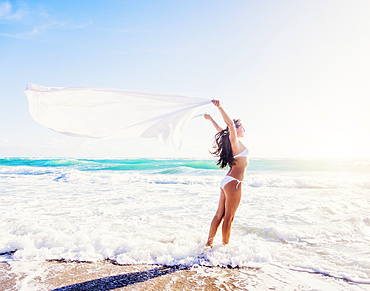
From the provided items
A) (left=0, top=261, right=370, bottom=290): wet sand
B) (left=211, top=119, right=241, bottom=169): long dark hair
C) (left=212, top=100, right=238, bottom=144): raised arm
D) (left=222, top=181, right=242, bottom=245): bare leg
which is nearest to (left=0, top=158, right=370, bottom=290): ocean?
(left=0, top=261, right=370, bottom=290): wet sand

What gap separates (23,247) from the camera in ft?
13.1

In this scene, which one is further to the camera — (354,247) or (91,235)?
(91,235)

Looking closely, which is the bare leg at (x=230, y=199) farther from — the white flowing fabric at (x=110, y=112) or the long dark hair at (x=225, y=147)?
the white flowing fabric at (x=110, y=112)

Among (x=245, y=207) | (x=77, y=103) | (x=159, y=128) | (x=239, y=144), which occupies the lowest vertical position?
(x=245, y=207)

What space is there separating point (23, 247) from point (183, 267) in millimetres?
2524

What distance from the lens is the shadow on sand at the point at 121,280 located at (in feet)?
9.12

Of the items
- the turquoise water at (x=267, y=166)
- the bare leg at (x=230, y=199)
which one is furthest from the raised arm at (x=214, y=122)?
the turquoise water at (x=267, y=166)

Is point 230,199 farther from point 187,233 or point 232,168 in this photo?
point 187,233

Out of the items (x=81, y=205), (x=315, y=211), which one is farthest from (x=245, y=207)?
(x=81, y=205)

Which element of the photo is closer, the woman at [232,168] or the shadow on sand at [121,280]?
the shadow on sand at [121,280]

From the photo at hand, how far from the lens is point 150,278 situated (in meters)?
3.02

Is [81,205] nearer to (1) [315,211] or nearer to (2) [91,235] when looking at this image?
(2) [91,235]

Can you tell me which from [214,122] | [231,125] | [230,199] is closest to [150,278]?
[230,199]

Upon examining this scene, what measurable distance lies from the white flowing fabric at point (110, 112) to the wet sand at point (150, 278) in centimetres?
217
